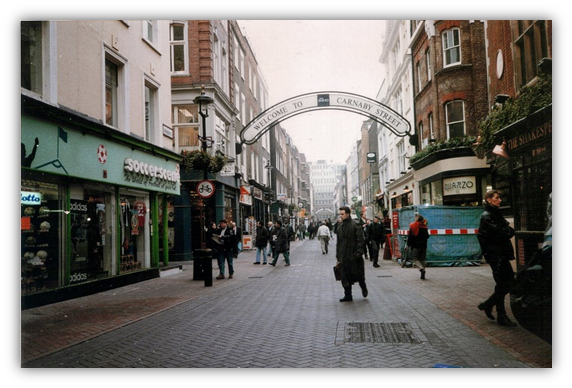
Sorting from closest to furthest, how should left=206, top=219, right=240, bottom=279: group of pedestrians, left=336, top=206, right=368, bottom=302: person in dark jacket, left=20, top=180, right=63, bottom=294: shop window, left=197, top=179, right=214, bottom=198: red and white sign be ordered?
left=20, top=180, right=63, bottom=294: shop window, left=336, top=206, right=368, bottom=302: person in dark jacket, left=197, top=179, right=214, bottom=198: red and white sign, left=206, top=219, right=240, bottom=279: group of pedestrians

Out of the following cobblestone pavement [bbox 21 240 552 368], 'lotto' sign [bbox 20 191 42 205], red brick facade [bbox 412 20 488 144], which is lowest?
cobblestone pavement [bbox 21 240 552 368]

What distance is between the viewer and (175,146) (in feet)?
65.2

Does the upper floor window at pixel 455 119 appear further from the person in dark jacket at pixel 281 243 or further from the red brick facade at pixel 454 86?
the person in dark jacket at pixel 281 243

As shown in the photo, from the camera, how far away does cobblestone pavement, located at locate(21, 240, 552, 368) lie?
5.39 metres

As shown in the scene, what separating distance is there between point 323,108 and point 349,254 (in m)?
2.96

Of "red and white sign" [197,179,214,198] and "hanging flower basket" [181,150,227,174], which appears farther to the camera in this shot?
"hanging flower basket" [181,150,227,174]

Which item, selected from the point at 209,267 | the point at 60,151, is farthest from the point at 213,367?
the point at 209,267

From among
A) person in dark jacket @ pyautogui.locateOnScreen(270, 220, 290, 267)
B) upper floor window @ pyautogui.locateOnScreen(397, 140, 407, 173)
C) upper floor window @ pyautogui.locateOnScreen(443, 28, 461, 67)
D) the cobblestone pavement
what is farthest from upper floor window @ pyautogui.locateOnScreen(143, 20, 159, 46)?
upper floor window @ pyautogui.locateOnScreen(397, 140, 407, 173)

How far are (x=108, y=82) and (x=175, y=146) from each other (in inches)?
332

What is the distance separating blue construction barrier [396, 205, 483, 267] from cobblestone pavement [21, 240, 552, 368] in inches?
176

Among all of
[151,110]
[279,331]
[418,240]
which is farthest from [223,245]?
[279,331]

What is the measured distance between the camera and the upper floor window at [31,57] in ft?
24.0

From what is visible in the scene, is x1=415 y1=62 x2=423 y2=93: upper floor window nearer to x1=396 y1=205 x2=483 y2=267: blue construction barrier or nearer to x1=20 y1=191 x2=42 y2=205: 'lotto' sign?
x1=396 y1=205 x2=483 y2=267: blue construction barrier

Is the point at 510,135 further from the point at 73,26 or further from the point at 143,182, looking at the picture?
the point at 143,182
